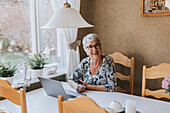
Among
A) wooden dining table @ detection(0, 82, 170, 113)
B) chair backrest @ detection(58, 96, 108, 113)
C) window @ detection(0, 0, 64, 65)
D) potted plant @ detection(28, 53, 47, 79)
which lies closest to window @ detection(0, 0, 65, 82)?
window @ detection(0, 0, 64, 65)

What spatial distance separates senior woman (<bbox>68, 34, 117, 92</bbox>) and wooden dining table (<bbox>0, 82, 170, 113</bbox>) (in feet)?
0.34

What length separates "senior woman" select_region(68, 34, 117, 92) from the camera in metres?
2.03

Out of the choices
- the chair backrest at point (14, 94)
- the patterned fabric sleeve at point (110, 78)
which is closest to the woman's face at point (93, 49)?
the patterned fabric sleeve at point (110, 78)

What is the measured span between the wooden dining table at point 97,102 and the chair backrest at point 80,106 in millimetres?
493

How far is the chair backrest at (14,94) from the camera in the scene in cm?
129

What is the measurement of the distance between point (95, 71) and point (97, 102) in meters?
0.53

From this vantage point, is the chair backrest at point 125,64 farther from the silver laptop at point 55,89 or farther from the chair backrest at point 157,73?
the silver laptop at point 55,89

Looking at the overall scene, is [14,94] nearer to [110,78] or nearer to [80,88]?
[80,88]

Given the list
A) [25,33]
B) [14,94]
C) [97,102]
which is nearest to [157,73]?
[97,102]

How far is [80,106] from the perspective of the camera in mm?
1062

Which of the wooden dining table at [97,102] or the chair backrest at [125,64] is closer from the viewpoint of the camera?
the wooden dining table at [97,102]

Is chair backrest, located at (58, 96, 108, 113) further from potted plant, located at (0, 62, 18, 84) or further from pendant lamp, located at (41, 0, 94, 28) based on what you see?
potted plant, located at (0, 62, 18, 84)

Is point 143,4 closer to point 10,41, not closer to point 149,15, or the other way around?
point 149,15

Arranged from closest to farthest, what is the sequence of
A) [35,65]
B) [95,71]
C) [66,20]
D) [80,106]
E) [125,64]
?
1. [80,106]
2. [66,20]
3. [95,71]
4. [35,65]
5. [125,64]
